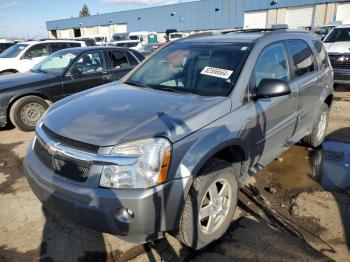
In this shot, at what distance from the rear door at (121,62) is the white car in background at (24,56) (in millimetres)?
4681

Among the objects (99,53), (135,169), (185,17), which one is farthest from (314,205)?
(185,17)

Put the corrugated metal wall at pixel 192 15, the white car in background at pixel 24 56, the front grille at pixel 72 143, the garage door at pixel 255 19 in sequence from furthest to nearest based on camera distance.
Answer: the corrugated metal wall at pixel 192 15 < the garage door at pixel 255 19 < the white car in background at pixel 24 56 < the front grille at pixel 72 143

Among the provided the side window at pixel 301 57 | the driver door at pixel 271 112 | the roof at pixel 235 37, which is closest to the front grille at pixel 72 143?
the driver door at pixel 271 112

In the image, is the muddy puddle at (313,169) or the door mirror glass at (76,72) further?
the door mirror glass at (76,72)

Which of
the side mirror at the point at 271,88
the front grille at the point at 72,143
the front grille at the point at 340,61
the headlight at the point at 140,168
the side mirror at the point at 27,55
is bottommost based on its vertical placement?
the front grille at the point at 340,61

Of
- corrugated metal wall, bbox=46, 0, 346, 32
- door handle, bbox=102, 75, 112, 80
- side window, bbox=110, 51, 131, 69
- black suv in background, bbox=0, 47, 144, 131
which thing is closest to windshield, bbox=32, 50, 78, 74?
black suv in background, bbox=0, 47, 144, 131

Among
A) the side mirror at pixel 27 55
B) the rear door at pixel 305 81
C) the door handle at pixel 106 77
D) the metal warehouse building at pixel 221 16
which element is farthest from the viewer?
the metal warehouse building at pixel 221 16

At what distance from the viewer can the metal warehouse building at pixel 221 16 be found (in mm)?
32594

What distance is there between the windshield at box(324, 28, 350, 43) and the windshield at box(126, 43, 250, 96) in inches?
363

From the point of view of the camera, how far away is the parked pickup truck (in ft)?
7.78

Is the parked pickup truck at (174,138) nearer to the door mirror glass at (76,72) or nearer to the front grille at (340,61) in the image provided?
the door mirror glass at (76,72)

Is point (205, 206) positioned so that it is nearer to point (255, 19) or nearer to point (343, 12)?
point (343, 12)

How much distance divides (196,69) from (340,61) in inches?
329

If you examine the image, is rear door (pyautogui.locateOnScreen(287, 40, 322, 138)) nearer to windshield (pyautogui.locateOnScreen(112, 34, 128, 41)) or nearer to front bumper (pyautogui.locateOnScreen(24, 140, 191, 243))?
front bumper (pyautogui.locateOnScreen(24, 140, 191, 243))
